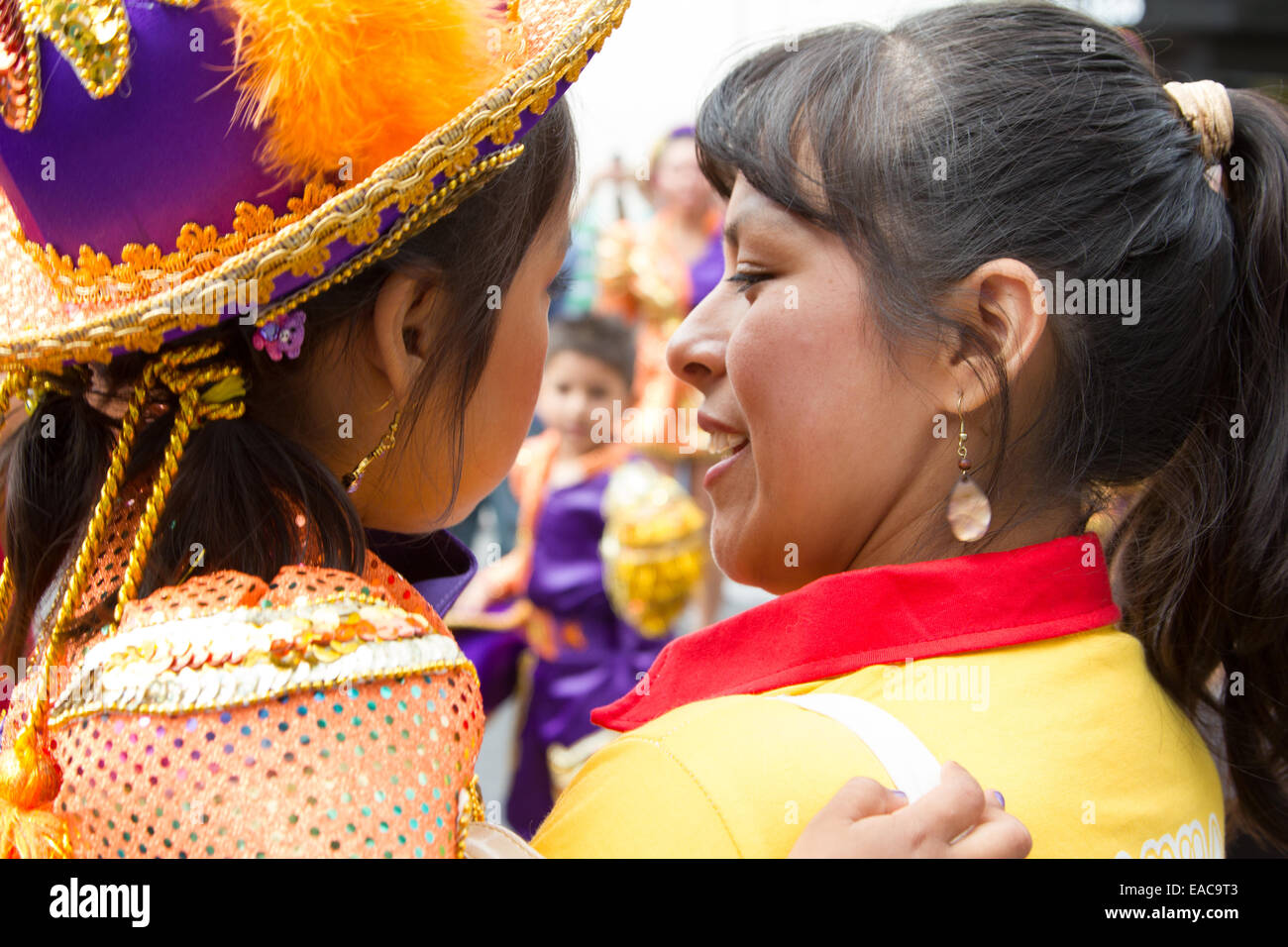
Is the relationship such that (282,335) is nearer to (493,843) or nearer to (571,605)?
(493,843)

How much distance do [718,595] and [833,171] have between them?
4386 millimetres

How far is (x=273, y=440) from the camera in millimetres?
1253

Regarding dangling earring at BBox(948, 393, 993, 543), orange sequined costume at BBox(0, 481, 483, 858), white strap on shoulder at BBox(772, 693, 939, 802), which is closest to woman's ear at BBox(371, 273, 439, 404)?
orange sequined costume at BBox(0, 481, 483, 858)

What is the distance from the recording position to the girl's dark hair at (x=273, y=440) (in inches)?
47.1

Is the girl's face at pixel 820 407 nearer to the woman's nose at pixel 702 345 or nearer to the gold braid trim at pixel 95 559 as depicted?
the woman's nose at pixel 702 345

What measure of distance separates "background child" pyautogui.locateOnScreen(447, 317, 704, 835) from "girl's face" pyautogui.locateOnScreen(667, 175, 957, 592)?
2.63 m

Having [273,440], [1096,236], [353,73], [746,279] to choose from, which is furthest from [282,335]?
[1096,236]

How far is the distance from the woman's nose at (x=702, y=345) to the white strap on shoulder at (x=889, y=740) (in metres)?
0.56

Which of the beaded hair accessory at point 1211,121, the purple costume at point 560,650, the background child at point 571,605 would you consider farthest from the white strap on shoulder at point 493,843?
the purple costume at point 560,650

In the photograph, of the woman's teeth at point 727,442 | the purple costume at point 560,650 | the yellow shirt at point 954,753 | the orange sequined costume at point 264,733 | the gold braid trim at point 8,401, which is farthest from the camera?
the purple costume at point 560,650

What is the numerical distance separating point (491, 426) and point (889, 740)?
0.61 m
